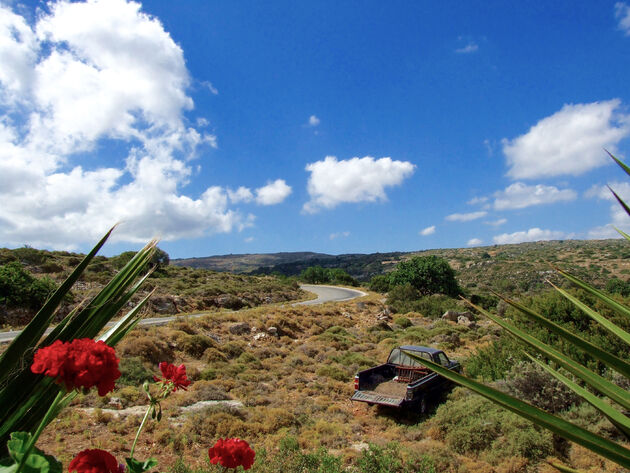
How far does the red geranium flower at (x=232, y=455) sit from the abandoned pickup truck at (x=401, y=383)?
663cm

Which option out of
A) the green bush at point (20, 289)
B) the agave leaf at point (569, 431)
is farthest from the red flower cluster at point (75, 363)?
the green bush at point (20, 289)

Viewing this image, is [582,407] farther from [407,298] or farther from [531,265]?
[531,265]

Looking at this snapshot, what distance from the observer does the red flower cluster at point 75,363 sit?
1.29 meters

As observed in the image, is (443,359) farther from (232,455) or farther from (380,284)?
(380,284)

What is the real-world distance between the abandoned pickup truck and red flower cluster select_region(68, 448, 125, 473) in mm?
7896

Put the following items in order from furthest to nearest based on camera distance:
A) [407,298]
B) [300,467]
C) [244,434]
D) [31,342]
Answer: [407,298] < [244,434] < [300,467] < [31,342]

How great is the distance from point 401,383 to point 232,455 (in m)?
8.64

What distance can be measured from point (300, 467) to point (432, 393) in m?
4.99

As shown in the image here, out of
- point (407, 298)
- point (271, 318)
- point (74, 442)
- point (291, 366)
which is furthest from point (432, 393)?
point (407, 298)

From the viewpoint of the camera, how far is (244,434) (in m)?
7.93

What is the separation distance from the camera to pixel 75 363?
4.30ft

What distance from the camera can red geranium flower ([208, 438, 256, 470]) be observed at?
2789mm

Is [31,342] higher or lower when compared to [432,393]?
higher

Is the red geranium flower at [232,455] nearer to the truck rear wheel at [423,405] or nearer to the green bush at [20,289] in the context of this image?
the truck rear wheel at [423,405]
